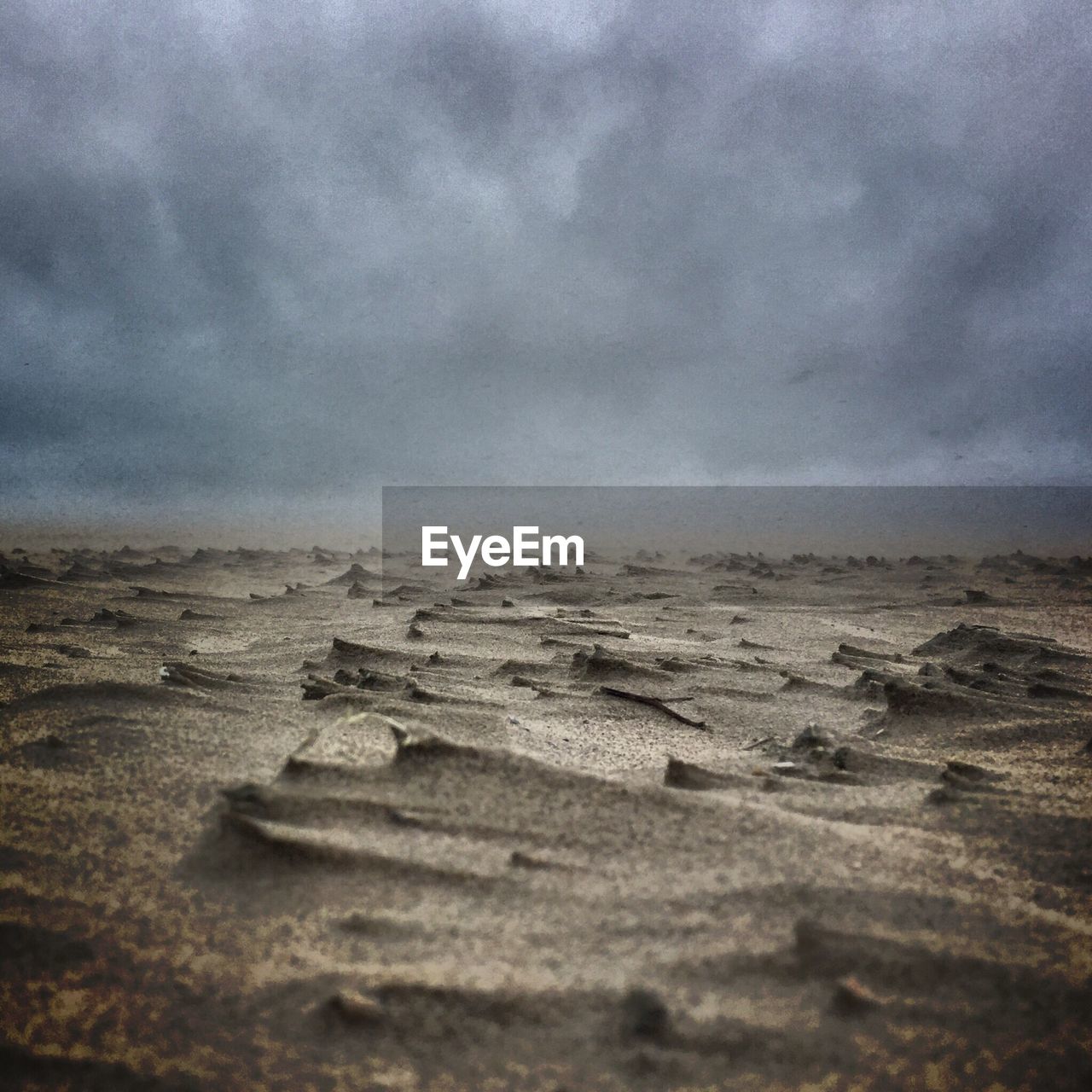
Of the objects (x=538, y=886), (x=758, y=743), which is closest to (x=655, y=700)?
(x=758, y=743)

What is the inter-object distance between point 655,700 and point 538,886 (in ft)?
6.07

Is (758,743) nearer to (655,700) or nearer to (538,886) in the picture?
(655,700)

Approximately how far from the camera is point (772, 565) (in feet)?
45.8

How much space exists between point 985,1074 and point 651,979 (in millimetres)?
597

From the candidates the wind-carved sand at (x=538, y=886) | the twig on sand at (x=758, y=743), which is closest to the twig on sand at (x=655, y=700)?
the wind-carved sand at (x=538, y=886)

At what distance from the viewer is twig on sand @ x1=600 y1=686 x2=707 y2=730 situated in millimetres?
3336

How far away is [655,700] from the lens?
3.54 meters

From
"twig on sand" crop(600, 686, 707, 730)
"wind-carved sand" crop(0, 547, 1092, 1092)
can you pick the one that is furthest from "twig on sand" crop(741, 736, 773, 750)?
"twig on sand" crop(600, 686, 707, 730)

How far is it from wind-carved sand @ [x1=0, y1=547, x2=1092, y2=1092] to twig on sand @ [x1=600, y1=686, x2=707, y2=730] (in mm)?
28

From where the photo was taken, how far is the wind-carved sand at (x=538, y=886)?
134 centimetres

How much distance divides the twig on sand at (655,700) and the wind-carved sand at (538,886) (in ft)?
0.09

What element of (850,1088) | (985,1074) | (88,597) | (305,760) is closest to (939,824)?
(985,1074)

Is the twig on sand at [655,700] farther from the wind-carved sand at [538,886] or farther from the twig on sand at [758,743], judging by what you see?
the twig on sand at [758,743]

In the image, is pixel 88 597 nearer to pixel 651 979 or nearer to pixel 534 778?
pixel 534 778
